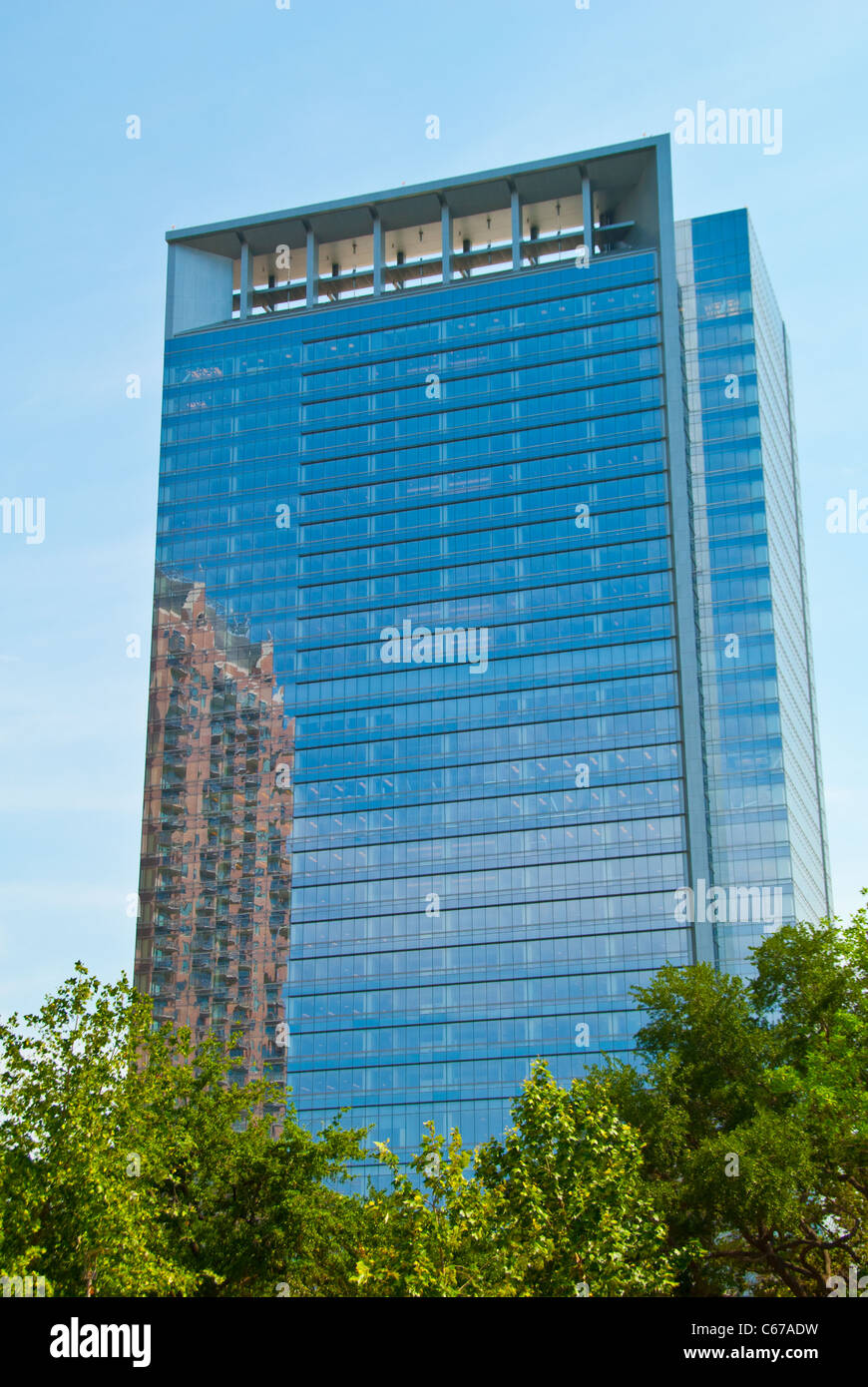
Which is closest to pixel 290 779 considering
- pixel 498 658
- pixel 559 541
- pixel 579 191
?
pixel 498 658

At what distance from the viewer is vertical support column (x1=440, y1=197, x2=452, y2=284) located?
6639 inches

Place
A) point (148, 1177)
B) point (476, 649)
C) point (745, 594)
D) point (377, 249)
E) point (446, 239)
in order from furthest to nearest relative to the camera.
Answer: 1. point (377, 249)
2. point (446, 239)
3. point (476, 649)
4. point (745, 594)
5. point (148, 1177)

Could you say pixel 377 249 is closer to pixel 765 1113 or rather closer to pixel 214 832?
pixel 214 832

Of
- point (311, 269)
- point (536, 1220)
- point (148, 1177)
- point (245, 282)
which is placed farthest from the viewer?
point (245, 282)

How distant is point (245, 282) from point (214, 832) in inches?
2597

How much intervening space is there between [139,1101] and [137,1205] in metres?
5.63

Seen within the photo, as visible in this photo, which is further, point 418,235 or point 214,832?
point 418,235

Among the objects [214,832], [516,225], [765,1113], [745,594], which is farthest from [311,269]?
[765,1113]

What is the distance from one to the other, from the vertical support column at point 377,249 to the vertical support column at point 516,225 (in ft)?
51.6

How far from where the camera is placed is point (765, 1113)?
51781mm

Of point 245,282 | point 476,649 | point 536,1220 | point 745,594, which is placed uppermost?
point 245,282

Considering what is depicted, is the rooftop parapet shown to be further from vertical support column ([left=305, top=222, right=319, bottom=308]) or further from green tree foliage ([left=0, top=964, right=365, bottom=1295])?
green tree foliage ([left=0, top=964, right=365, bottom=1295])

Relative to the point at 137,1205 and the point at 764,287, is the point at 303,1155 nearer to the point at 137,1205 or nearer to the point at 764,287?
the point at 137,1205

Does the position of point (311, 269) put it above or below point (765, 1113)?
above
